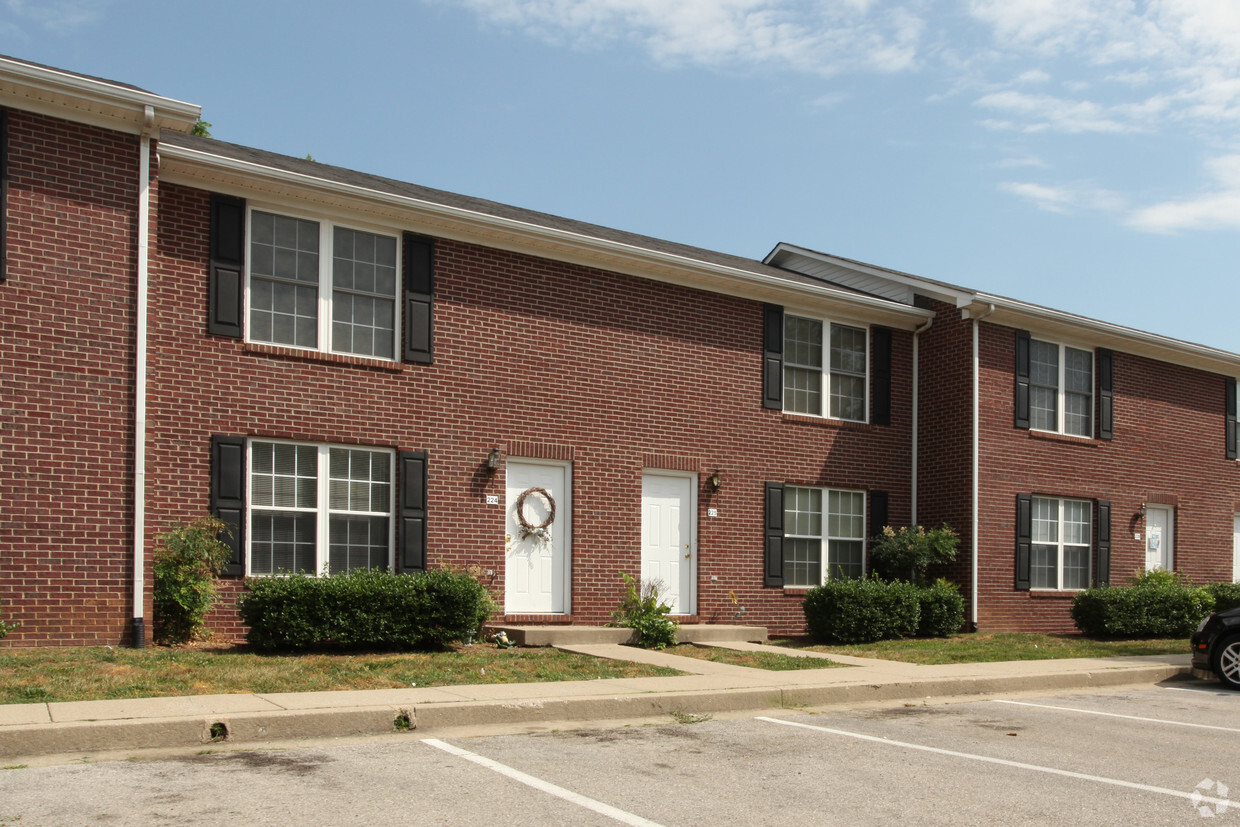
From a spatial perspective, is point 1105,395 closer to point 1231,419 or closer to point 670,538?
point 1231,419

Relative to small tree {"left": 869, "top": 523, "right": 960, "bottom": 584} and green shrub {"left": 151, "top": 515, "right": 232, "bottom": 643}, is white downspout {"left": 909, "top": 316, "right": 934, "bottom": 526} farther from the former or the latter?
green shrub {"left": 151, "top": 515, "right": 232, "bottom": 643}

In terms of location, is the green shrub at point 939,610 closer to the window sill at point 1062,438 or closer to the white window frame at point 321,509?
the window sill at point 1062,438

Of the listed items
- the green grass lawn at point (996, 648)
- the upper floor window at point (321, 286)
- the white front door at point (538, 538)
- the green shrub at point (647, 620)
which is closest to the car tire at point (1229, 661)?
the green grass lawn at point (996, 648)

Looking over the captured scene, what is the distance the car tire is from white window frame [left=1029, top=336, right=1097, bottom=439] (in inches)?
285

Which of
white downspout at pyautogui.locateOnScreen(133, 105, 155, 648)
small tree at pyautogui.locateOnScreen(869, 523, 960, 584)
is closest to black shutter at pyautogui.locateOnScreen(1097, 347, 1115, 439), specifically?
small tree at pyautogui.locateOnScreen(869, 523, 960, 584)

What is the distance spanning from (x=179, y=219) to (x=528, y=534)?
5.82 metres

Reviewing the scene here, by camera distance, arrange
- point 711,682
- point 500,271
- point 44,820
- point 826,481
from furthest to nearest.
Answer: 1. point 826,481
2. point 500,271
3. point 711,682
4. point 44,820

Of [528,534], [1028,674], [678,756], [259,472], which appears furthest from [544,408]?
[678,756]

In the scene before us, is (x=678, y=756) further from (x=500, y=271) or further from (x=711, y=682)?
(x=500, y=271)

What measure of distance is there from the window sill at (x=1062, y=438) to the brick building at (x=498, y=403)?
81 millimetres

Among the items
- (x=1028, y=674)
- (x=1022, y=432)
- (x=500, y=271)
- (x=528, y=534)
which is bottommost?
(x=1028, y=674)

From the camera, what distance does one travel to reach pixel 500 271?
50.6 ft

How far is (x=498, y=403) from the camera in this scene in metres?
15.3

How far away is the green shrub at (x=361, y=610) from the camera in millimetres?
12164
